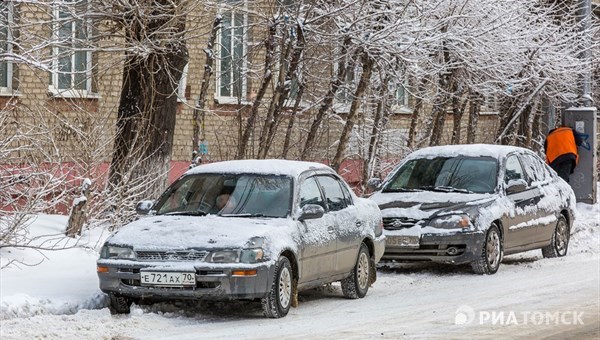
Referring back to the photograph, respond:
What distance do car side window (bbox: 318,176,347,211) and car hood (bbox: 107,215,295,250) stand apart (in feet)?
4.19

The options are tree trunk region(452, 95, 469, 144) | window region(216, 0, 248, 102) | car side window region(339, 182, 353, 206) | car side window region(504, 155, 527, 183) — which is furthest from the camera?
tree trunk region(452, 95, 469, 144)

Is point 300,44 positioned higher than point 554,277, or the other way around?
point 300,44

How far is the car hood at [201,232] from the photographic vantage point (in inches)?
451

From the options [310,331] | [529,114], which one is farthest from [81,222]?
[529,114]

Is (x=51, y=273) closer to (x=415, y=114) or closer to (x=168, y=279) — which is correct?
(x=168, y=279)

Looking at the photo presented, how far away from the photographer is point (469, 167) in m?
17.1

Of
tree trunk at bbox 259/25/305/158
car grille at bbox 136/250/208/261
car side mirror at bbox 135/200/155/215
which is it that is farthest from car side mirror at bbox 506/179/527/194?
car grille at bbox 136/250/208/261

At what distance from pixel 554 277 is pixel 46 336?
7.43 m

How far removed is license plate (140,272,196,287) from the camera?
444 inches

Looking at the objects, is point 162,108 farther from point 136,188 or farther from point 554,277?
point 554,277

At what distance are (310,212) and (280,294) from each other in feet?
3.37

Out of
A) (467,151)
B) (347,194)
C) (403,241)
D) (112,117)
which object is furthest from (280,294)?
(112,117)

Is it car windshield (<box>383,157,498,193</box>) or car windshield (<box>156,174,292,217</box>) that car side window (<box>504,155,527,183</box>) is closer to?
car windshield (<box>383,157,498,193</box>)

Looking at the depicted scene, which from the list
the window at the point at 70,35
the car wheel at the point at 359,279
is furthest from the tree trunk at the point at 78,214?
the car wheel at the point at 359,279
